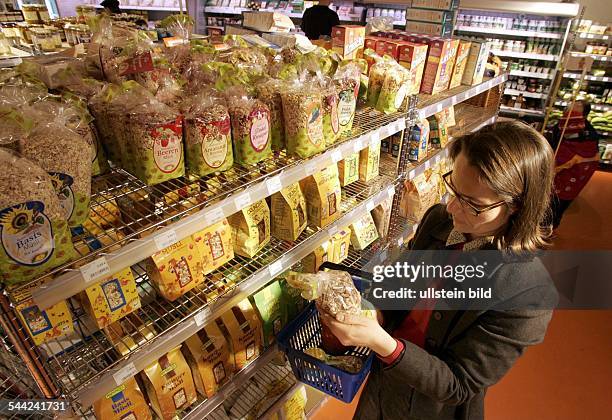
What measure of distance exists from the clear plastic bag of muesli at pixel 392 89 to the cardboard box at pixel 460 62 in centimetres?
74

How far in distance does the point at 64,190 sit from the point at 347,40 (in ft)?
5.25

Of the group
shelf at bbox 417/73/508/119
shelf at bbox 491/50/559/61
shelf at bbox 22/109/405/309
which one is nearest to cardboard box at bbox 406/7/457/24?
shelf at bbox 417/73/508/119

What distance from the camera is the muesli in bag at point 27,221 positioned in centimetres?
77

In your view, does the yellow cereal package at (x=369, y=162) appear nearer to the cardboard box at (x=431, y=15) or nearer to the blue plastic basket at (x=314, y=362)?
the blue plastic basket at (x=314, y=362)

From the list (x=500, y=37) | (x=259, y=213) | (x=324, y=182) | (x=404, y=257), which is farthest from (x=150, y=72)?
(x=500, y=37)

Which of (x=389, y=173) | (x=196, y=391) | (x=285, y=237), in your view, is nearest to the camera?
(x=196, y=391)

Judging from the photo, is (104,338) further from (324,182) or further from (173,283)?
(324,182)

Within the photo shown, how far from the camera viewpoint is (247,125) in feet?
4.13

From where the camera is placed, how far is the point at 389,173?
7.57 ft

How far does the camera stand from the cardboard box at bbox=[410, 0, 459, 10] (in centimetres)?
267

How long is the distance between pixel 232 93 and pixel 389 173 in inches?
49.8

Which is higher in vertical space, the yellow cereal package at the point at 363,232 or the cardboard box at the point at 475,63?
the cardboard box at the point at 475,63

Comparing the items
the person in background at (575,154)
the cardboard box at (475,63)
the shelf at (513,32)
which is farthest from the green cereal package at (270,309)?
the shelf at (513,32)

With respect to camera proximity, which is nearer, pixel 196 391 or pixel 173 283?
pixel 173 283
